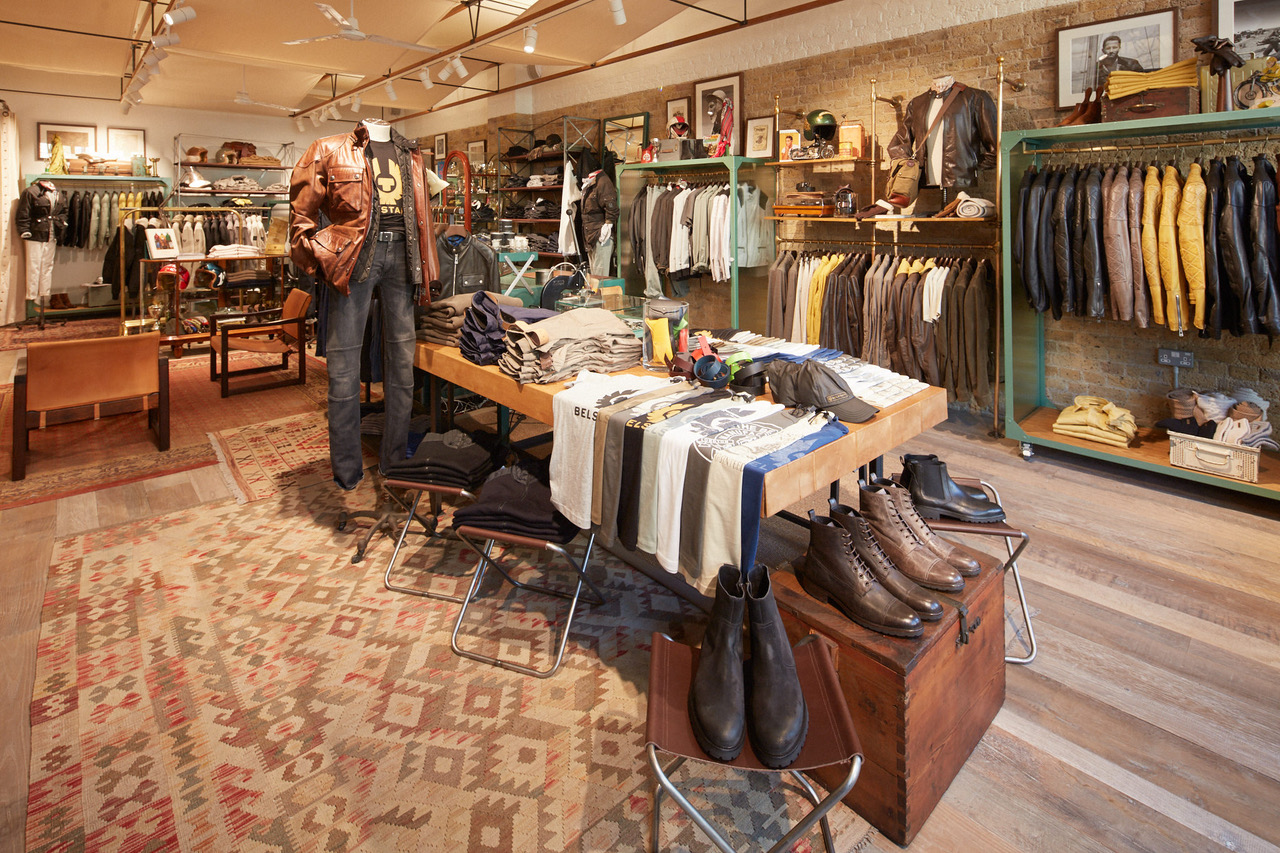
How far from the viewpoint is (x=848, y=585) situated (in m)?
1.78

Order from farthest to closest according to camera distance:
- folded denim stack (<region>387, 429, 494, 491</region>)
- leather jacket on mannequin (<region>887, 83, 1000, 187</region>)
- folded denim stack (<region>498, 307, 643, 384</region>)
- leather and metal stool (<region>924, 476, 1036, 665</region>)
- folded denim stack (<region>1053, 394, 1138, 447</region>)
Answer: leather jacket on mannequin (<region>887, 83, 1000, 187</region>) → folded denim stack (<region>1053, 394, 1138, 447</region>) → folded denim stack (<region>387, 429, 494, 491</region>) → folded denim stack (<region>498, 307, 643, 384</region>) → leather and metal stool (<region>924, 476, 1036, 665</region>)

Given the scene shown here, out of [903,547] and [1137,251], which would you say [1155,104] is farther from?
[903,547]

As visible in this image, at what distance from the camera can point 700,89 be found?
7020 millimetres

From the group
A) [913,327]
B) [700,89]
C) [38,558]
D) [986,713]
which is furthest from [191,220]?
[986,713]

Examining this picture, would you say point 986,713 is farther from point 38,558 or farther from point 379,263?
point 38,558

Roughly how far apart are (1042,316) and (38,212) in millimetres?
11364

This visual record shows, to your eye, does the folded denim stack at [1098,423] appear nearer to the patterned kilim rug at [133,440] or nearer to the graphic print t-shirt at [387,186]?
the graphic print t-shirt at [387,186]

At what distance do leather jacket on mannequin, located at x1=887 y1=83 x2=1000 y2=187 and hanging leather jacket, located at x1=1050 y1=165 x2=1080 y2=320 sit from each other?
64 cm

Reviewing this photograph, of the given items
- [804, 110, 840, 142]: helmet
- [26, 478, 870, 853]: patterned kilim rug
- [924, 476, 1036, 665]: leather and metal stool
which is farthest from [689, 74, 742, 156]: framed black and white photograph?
[924, 476, 1036, 665]: leather and metal stool

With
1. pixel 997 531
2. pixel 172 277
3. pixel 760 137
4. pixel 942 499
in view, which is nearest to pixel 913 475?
pixel 942 499

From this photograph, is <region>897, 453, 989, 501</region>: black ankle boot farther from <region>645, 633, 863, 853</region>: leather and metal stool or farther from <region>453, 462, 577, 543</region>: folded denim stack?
<region>453, 462, 577, 543</region>: folded denim stack

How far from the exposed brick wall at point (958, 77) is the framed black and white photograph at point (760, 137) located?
87mm

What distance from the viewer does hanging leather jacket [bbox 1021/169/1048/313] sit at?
420 centimetres

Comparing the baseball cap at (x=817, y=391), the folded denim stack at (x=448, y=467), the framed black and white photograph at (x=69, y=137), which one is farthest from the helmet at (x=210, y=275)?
the baseball cap at (x=817, y=391)
